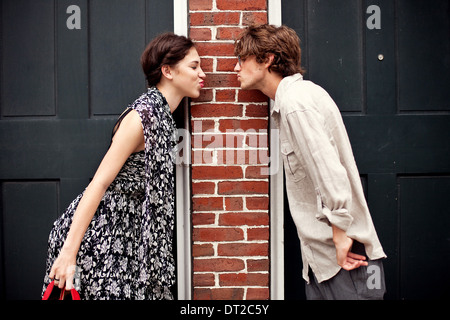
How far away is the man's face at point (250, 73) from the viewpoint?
6.61 ft

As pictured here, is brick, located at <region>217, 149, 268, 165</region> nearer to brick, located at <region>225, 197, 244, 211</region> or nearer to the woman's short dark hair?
brick, located at <region>225, 197, 244, 211</region>

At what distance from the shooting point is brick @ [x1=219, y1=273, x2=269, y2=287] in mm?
2273

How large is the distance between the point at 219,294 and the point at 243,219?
1.58 ft

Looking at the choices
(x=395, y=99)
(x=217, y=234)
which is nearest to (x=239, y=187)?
(x=217, y=234)

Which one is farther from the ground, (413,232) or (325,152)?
(325,152)

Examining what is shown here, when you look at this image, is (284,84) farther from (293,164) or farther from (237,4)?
(237,4)

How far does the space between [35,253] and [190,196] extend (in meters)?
1.18

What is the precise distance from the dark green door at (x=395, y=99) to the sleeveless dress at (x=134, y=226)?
1203 millimetres

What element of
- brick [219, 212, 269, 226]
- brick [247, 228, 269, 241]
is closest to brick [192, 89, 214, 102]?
brick [219, 212, 269, 226]

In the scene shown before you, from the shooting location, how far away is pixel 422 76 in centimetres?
255

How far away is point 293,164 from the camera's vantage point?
1.77 m

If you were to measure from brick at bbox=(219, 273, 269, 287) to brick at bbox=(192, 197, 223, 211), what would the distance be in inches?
16.4
